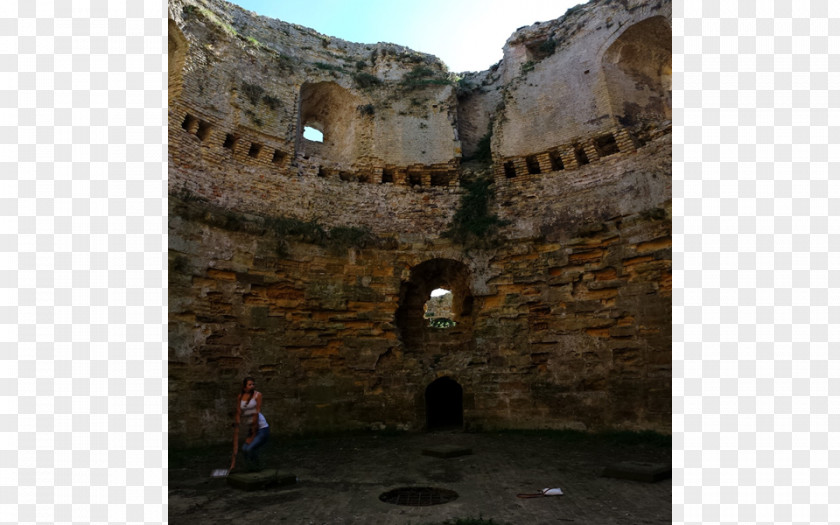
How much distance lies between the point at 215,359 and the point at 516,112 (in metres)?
9.18

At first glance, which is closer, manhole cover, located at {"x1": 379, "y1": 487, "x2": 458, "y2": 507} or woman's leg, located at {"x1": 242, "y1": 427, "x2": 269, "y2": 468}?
manhole cover, located at {"x1": 379, "y1": 487, "x2": 458, "y2": 507}

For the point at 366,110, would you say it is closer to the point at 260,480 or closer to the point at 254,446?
the point at 254,446

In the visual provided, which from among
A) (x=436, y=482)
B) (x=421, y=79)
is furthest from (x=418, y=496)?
(x=421, y=79)

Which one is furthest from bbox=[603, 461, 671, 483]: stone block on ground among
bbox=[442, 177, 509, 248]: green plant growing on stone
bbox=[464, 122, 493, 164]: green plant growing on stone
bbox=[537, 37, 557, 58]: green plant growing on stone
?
bbox=[537, 37, 557, 58]: green plant growing on stone

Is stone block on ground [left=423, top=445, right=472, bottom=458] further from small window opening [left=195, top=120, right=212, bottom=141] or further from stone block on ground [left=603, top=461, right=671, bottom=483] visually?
small window opening [left=195, top=120, right=212, bottom=141]

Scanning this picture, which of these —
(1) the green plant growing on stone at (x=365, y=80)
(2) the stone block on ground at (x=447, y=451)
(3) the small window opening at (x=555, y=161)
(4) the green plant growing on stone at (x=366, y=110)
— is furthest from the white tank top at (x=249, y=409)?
(1) the green plant growing on stone at (x=365, y=80)

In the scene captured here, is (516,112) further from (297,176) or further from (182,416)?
(182,416)

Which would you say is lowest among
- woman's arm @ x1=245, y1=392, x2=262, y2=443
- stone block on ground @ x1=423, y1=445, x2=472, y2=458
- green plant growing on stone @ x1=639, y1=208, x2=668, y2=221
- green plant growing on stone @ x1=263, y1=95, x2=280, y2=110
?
stone block on ground @ x1=423, y1=445, x2=472, y2=458

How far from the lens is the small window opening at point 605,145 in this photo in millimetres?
10781

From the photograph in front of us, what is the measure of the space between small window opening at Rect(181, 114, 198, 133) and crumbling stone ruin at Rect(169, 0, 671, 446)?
0.04 metres

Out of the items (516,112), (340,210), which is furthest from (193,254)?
(516,112)

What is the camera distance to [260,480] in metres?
5.57

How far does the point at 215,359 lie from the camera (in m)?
8.74

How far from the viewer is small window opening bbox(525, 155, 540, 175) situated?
11.7m
